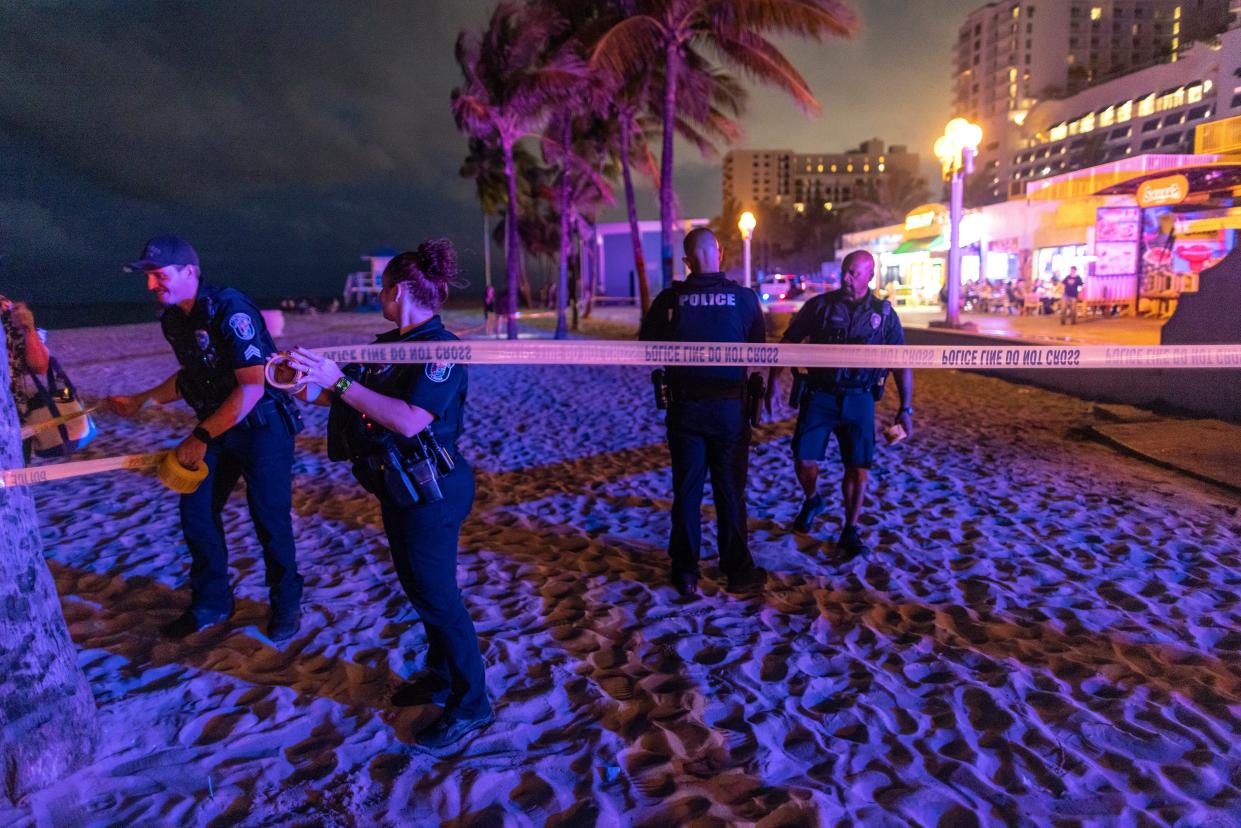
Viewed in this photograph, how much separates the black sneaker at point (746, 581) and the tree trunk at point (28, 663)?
2.93m

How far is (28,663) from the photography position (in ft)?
8.06

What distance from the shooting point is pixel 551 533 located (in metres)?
5.27

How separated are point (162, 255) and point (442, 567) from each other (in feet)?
6.13

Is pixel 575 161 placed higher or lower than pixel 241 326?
higher

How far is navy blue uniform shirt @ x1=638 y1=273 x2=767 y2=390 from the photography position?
3779 mm

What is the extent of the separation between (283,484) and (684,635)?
6.77 feet

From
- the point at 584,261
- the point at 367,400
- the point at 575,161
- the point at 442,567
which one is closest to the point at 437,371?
the point at 367,400

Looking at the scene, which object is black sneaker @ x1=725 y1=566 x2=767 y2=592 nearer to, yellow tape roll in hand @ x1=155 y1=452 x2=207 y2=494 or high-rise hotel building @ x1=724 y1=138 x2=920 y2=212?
yellow tape roll in hand @ x1=155 y1=452 x2=207 y2=494

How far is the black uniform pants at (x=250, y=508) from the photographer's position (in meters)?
3.40

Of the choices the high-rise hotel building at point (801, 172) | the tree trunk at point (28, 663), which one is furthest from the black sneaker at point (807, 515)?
the high-rise hotel building at point (801, 172)

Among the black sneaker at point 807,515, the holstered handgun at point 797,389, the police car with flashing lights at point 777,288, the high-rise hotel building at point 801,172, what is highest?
the high-rise hotel building at point 801,172

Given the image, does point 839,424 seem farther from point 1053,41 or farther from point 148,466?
point 1053,41

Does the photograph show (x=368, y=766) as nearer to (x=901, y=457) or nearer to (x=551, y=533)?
(x=551, y=533)

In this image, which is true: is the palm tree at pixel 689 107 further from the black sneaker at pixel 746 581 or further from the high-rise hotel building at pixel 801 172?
the high-rise hotel building at pixel 801 172
